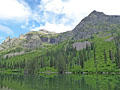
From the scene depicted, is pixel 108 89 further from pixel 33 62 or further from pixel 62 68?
pixel 33 62

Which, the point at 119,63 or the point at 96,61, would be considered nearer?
the point at 119,63

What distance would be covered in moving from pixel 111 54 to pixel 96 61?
75.8 feet

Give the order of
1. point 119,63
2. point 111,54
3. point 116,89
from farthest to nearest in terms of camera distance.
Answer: point 111,54 → point 119,63 → point 116,89

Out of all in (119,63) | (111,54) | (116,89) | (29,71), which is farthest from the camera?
(111,54)

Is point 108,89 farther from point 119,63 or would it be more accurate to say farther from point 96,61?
point 96,61

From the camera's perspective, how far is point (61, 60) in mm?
156875

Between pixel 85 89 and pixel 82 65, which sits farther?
pixel 82 65

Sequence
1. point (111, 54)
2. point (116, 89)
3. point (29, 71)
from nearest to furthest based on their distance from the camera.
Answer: point (116, 89) → point (29, 71) → point (111, 54)

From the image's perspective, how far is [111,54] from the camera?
191m

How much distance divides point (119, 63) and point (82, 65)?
A: 49121 millimetres

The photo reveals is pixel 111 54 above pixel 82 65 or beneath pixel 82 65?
above

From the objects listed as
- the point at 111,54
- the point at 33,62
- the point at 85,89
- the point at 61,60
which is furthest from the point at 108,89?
the point at 111,54

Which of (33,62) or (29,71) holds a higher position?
(33,62)

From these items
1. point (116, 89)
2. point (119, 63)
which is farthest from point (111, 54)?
point (116, 89)
